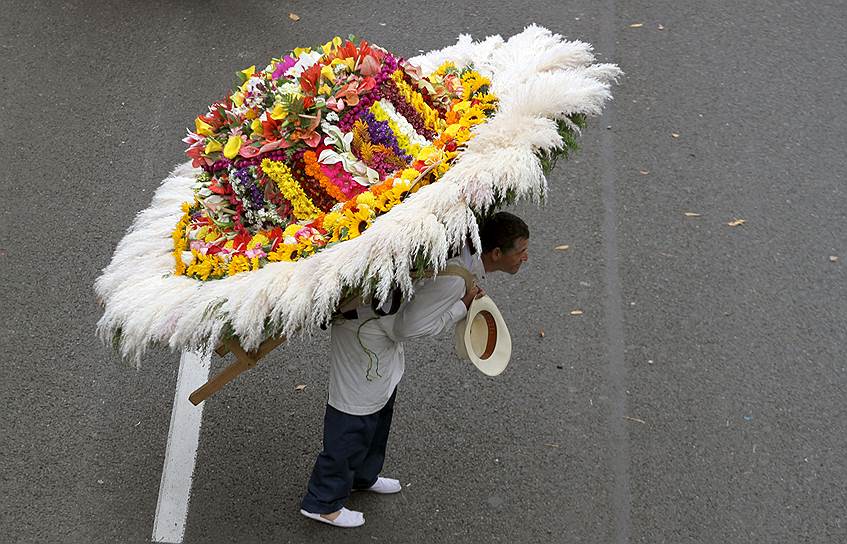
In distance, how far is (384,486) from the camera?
14.4 feet

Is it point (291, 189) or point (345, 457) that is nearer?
point (291, 189)

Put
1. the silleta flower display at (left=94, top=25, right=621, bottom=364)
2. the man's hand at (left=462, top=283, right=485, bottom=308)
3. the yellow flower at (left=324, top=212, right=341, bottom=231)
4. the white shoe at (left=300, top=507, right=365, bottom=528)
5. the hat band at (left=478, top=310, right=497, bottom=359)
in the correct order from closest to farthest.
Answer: the silleta flower display at (left=94, top=25, right=621, bottom=364) < the yellow flower at (left=324, top=212, right=341, bottom=231) < the man's hand at (left=462, top=283, right=485, bottom=308) < the hat band at (left=478, top=310, right=497, bottom=359) < the white shoe at (left=300, top=507, right=365, bottom=528)

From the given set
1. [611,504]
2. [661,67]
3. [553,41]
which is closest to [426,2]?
[661,67]

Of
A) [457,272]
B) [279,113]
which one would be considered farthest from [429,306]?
[279,113]

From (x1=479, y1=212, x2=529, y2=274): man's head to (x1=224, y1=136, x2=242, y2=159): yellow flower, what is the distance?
3.02 ft

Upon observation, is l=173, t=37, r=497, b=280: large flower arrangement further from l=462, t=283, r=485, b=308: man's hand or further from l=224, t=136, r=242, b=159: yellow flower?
l=462, t=283, r=485, b=308: man's hand

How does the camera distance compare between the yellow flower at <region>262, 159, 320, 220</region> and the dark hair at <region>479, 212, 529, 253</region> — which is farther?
the dark hair at <region>479, 212, 529, 253</region>

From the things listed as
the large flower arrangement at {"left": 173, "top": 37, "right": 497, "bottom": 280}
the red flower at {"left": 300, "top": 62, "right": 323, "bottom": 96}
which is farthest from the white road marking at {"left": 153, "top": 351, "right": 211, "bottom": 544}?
the red flower at {"left": 300, "top": 62, "right": 323, "bottom": 96}

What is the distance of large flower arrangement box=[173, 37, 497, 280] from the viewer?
3223 mm

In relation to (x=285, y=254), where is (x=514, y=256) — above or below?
below

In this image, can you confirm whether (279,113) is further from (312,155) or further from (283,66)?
(283,66)

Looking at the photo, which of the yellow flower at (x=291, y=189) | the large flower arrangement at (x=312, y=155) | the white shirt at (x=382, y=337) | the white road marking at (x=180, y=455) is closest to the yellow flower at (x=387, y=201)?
the large flower arrangement at (x=312, y=155)

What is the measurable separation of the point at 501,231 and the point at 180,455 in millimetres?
1976

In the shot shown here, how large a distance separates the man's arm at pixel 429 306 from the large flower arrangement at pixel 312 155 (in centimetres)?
37
